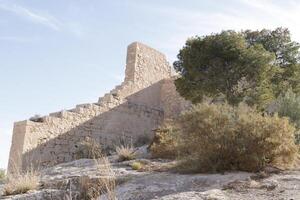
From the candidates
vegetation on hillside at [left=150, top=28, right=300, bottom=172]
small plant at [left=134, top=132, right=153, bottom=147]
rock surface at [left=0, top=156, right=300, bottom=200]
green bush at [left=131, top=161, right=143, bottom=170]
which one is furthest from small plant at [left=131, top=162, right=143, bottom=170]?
small plant at [left=134, top=132, right=153, bottom=147]

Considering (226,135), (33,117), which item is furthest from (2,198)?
(33,117)

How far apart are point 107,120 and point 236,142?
9.42 m

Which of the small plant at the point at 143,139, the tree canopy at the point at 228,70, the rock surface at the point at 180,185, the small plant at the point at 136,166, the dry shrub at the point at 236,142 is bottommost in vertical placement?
the rock surface at the point at 180,185

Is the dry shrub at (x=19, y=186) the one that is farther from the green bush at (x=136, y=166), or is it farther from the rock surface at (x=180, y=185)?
the green bush at (x=136, y=166)

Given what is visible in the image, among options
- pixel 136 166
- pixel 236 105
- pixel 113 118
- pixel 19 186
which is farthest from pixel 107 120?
pixel 19 186

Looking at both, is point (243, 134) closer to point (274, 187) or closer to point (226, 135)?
point (226, 135)

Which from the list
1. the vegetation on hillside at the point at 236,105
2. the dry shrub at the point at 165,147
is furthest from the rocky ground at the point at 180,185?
the dry shrub at the point at 165,147

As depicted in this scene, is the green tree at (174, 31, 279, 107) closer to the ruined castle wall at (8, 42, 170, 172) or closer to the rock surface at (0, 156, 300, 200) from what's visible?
the ruined castle wall at (8, 42, 170, 172)

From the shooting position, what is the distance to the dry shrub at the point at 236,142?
7.79 metres

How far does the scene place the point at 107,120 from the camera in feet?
55.4

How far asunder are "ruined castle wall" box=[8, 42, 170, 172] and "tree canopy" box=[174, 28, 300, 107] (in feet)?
12.2

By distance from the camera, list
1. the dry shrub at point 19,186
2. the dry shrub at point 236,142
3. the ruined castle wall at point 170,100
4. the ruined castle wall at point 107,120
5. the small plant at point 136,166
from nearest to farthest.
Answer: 1. the dry shrub at point 236,142
2. the dry shrub at point 19,186
3. the small plant at point 136,166
4. the ruined castle wall at point 107,120
5. the ruined castle wall at point 170,100

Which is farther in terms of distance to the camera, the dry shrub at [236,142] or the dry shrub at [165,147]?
the dry shrub at [165,147]

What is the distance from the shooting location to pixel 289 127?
803cm
